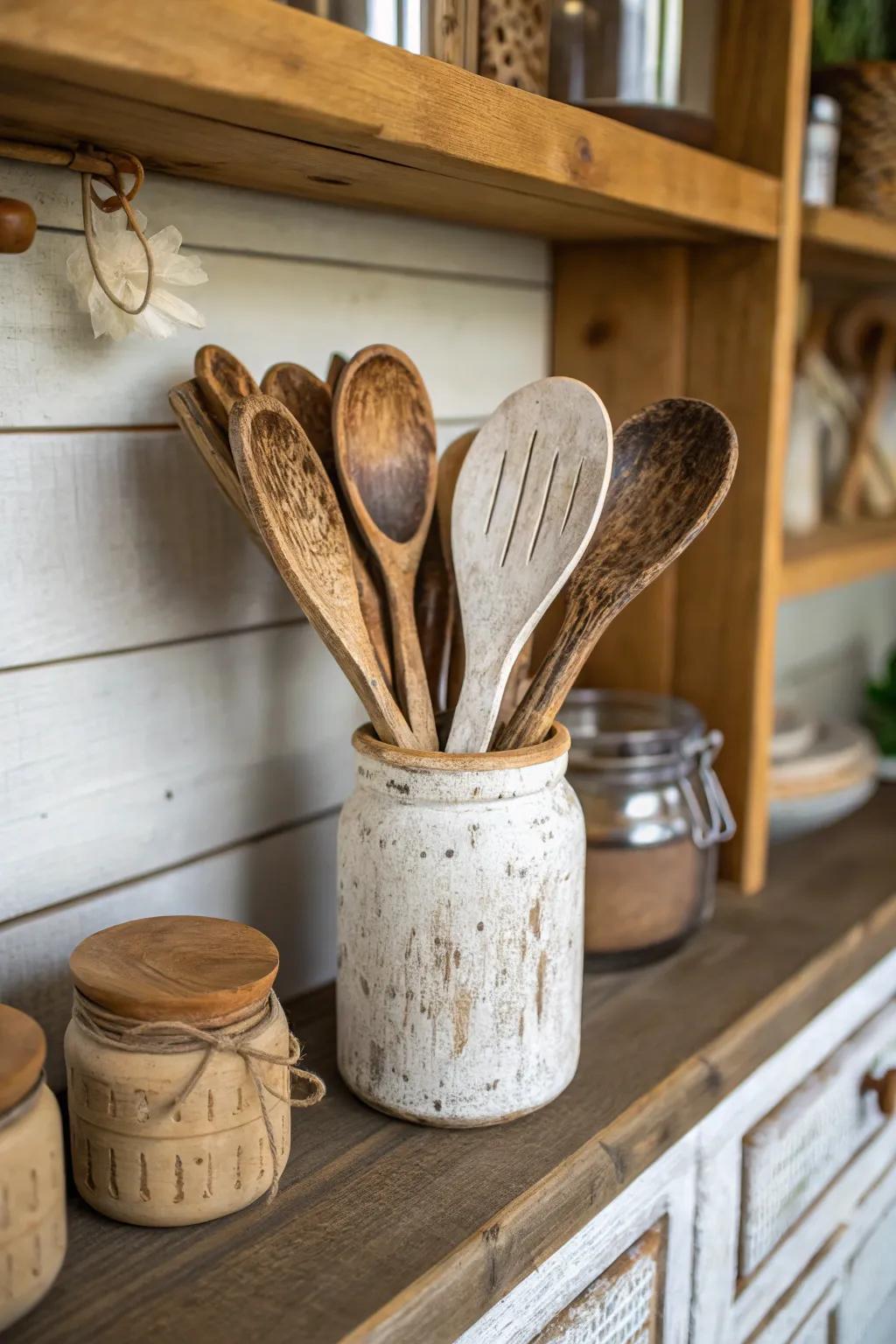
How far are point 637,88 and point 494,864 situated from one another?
22.1 inches

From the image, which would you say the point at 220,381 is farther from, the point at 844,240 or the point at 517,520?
the point at 844,240

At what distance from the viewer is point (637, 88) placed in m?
0.89

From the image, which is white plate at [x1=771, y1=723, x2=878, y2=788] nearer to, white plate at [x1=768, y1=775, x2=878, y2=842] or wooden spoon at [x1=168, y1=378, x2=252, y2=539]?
white plate at [x1=768, y1=775, x2=878, y2=842]

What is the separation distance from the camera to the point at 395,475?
0.78 m

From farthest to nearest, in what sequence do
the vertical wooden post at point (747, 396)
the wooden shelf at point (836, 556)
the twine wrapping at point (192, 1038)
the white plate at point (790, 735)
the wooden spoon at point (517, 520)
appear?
the white plate at point (790, 735), the wooden shelf at point (836, 556), the vertical wooden post at point (747, 396), the wooden spoon at point (517, 520), the twine wrapping at point (192, 1038)

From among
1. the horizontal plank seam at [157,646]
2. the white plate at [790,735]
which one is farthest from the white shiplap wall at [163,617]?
the white plate at [790,735]

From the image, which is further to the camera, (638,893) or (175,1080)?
(638,893)

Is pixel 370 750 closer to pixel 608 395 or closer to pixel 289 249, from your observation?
pixel 289 249

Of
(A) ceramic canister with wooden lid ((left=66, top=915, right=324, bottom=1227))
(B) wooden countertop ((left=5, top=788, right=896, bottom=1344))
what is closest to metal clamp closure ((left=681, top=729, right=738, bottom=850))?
(B) wooden countertop ((left=5, top=788, right=896, bottom=1344))

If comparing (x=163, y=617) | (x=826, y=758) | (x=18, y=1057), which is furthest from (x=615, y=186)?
(x=826, y=758)

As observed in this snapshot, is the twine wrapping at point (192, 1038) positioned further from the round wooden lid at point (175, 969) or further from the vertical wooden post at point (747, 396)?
the vertical wooden post at point (747, 396)

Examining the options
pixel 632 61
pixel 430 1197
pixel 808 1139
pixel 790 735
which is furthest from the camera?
pixel 790 735

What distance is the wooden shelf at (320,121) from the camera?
1.61ft

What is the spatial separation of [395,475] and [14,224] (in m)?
0.27
